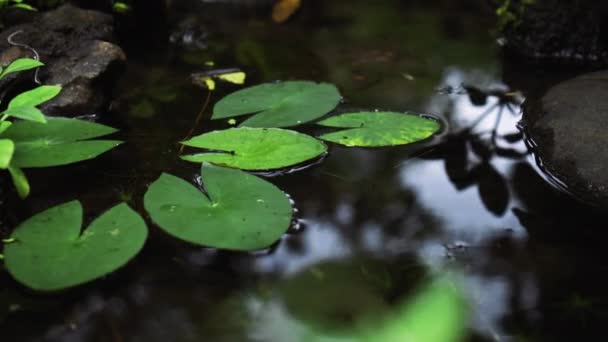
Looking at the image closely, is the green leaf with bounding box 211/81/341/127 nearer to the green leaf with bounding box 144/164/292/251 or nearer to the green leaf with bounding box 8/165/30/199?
the green leaf with bounding box 144/164/292/251

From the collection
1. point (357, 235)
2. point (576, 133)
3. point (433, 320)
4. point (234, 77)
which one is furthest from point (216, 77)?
point (433, 320)

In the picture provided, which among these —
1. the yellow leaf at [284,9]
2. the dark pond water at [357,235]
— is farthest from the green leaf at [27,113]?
the yellow leaf at [284,9]

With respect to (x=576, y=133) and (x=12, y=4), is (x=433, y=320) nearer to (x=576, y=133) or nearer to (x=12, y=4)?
(x=576, y=133)

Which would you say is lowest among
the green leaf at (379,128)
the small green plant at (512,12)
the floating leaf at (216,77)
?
the floating leaf at (216,77)

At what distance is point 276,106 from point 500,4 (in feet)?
4.85

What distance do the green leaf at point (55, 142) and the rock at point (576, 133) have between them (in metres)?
1.32

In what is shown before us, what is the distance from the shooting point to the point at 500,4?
2691mm

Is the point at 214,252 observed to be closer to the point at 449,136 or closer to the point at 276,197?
the point at 276,197

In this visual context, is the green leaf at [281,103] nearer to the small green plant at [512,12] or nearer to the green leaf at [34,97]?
the green leaf at [34,97]

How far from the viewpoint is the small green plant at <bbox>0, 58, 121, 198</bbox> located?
1.37 metres

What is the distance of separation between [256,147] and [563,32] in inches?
68.2

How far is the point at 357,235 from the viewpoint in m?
1.38

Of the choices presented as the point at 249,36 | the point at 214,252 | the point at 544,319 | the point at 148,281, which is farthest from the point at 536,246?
the point at 249,36

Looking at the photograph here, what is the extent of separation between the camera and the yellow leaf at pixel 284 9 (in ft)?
9.57
